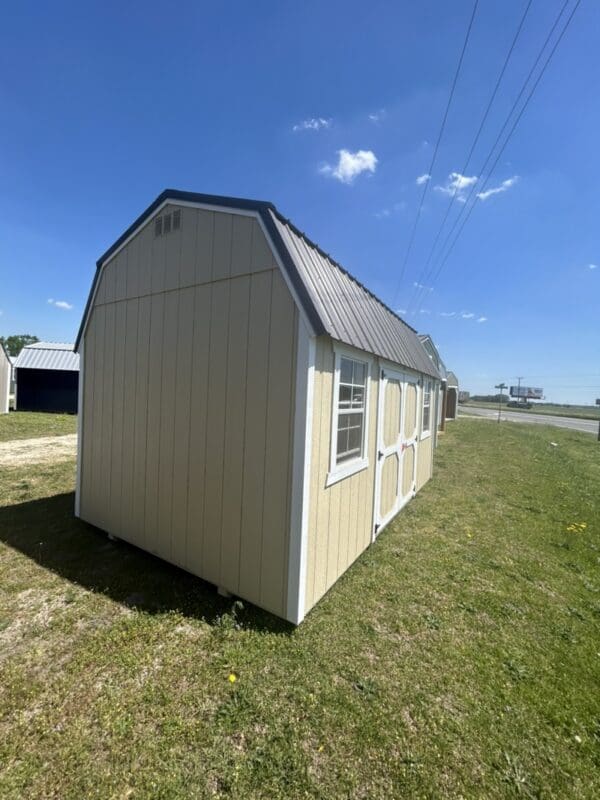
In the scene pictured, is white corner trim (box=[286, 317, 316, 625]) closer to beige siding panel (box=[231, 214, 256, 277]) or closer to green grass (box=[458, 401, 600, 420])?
beige siding panel (box=[231, 214, 256, 277])

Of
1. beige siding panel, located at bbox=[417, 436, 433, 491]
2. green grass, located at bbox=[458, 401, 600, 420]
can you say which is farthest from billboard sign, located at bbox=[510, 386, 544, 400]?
beige siding panel, located at bbox=[417, 436, 433, 491]

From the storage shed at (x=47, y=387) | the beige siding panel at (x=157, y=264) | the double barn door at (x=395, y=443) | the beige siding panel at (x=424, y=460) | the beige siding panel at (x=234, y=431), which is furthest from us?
the storage shed at (x=47, y=387)

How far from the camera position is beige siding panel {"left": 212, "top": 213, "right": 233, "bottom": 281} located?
3.21 metres

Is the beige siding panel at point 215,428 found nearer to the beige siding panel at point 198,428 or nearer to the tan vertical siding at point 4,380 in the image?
the beige siding panel at point 198,428

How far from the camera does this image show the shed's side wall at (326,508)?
114 inches

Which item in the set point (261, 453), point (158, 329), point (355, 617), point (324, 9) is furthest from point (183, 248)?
point (324, 9)

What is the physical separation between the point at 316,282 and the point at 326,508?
212 cm

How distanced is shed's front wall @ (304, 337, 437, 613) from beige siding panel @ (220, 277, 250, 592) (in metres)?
0.71

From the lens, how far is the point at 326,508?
3.16m

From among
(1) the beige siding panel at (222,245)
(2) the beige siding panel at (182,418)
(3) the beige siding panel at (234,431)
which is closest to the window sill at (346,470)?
(3) the beige siding panel at (234,431)

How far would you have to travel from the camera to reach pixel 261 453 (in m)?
2.98

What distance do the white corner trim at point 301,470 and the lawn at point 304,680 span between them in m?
0.40

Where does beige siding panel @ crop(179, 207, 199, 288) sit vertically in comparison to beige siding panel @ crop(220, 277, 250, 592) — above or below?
above

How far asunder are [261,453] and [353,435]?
1.33 meters
